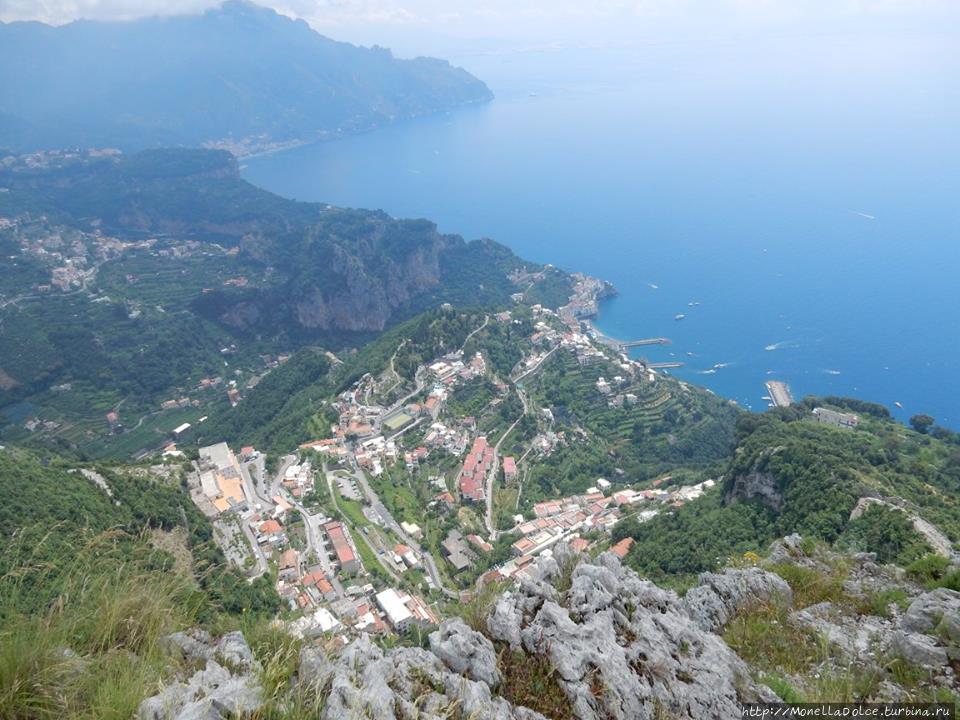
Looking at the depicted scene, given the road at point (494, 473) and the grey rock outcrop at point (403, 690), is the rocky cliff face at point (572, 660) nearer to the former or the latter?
the grey rock outcrop at point (403, 690)

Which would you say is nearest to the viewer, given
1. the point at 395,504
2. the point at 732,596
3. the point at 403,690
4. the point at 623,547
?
the point at 403,690

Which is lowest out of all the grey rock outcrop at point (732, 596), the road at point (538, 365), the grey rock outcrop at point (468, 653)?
the road at point (538, 365)

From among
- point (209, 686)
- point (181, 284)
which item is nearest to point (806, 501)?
point (209, 686)

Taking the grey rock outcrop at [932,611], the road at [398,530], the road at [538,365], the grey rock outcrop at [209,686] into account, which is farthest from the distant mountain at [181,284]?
the grey rock outcrop at [932,611]

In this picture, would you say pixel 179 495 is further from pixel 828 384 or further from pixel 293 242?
pixel 293 242

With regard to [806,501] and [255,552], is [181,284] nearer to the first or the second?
[255,552]

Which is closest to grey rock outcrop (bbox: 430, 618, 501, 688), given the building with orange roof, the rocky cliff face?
the rocky cliff face
